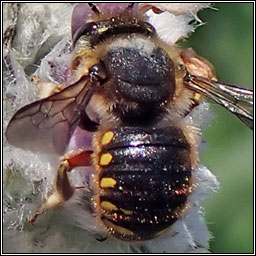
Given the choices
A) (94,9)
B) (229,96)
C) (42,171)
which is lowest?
(42,171)

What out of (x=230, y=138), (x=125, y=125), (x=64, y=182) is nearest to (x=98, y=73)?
(x=125, y=125)

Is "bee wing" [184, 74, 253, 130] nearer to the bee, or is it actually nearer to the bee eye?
the bee

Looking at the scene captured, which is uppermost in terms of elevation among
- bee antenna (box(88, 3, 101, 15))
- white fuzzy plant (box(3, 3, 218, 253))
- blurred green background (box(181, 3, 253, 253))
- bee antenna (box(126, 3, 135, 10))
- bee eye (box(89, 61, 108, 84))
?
bee antenna (box(126, 3, 135, 10))

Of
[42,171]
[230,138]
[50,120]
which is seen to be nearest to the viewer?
[50,120]

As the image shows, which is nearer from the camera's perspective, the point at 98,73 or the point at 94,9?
the point at 98,73

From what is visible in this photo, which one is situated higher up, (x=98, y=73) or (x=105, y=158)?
(x=98, y=73)

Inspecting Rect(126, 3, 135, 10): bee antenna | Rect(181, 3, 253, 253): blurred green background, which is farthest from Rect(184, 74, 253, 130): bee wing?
Rect(181, 3, 253, 253): blurred green background

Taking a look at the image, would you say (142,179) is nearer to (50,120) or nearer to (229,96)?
(50,120)

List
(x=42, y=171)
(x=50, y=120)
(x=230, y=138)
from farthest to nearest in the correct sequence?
(x=230, y=138) < (x=42, y=171) < (x=50, y=120)
